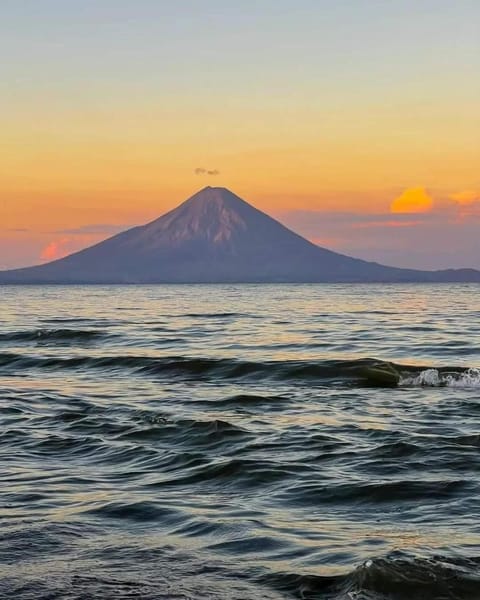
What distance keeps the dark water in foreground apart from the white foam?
107 mm

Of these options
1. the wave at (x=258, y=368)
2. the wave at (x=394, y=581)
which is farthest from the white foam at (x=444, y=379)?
the wave at (x=394, y=581)

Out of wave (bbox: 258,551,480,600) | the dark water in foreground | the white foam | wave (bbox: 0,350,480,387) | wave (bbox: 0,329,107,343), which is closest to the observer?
wave (bbox: 258,551,480,600)

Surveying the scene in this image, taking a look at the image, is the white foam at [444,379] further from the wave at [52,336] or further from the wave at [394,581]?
the wave at [52,336]

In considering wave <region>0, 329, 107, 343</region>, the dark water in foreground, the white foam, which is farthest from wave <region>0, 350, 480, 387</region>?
wave <region>0, 329, 107, 343</region>

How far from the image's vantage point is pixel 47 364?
2797cm

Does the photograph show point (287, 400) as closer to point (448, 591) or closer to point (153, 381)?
point (153, 381)

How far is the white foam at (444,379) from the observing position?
21531 millimetres

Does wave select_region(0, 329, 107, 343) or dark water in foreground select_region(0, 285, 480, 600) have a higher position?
wave select_region(0, 329, 107, 343)

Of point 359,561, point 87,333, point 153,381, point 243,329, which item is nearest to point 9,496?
point 359,561

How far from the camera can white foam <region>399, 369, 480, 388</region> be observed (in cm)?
2153

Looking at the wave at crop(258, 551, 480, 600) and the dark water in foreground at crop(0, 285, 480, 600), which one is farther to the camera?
the dark water in foreground at crop(0, 285, 480, 600)

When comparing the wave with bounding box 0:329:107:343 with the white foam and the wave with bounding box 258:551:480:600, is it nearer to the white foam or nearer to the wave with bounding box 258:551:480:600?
the white foam

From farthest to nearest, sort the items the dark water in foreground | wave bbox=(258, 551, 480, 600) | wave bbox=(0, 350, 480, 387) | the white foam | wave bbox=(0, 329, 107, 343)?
wave bbox=(0, 329, 107, 343), wave bbox=(0, 350, 480, 387), the white foam, the dark water in foreground, wave bbox=(258, 551, 480, 600)

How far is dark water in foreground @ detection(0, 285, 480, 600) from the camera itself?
295 inches
